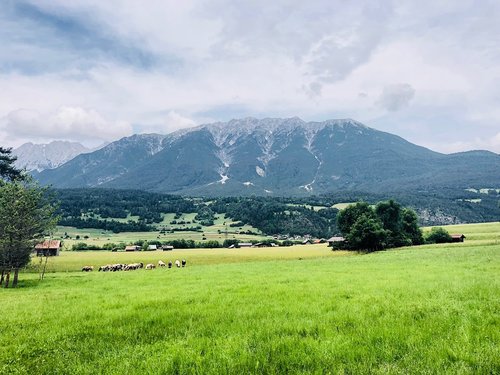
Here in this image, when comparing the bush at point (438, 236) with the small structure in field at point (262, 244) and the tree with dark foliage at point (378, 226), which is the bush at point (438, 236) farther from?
the small structure in field at point (262, 244)

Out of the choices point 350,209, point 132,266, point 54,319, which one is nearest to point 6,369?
point 54,319

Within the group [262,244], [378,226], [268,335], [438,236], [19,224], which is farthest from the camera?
[262,244]

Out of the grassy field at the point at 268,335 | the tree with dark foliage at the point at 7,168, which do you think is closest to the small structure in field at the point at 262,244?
the tree with dark foliage at the point at 7,168

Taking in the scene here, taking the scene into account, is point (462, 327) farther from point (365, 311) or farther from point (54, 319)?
point (54, 319)

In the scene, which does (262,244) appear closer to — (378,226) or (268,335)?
(378,226)

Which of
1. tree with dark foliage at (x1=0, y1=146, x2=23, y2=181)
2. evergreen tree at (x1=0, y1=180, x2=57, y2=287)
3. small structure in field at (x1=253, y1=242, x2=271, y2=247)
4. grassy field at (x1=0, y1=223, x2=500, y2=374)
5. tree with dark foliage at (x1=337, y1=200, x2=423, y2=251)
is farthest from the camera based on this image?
small structure in field at (x1=253, y1=242, x2=271, y2=247)

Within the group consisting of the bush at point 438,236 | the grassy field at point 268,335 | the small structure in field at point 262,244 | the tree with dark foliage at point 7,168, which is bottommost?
the small structure in field at point 262,244

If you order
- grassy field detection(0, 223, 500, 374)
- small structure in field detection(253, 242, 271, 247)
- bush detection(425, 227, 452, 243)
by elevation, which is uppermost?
grassy field detection(0, 223, 500, 374)

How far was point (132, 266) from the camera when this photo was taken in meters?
Answer: 64.9

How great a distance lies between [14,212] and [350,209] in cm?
7974

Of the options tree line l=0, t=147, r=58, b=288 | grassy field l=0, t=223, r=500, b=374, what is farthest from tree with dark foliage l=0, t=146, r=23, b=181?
grassy field l=0, t=223, r=500, b=374

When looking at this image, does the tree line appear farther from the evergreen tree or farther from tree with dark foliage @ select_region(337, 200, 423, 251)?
tree with dark foliage @ select_region(337, 200, 423, 251)

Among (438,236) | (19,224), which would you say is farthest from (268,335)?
(438,236)

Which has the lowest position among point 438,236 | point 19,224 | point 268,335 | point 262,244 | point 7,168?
point 262,244
